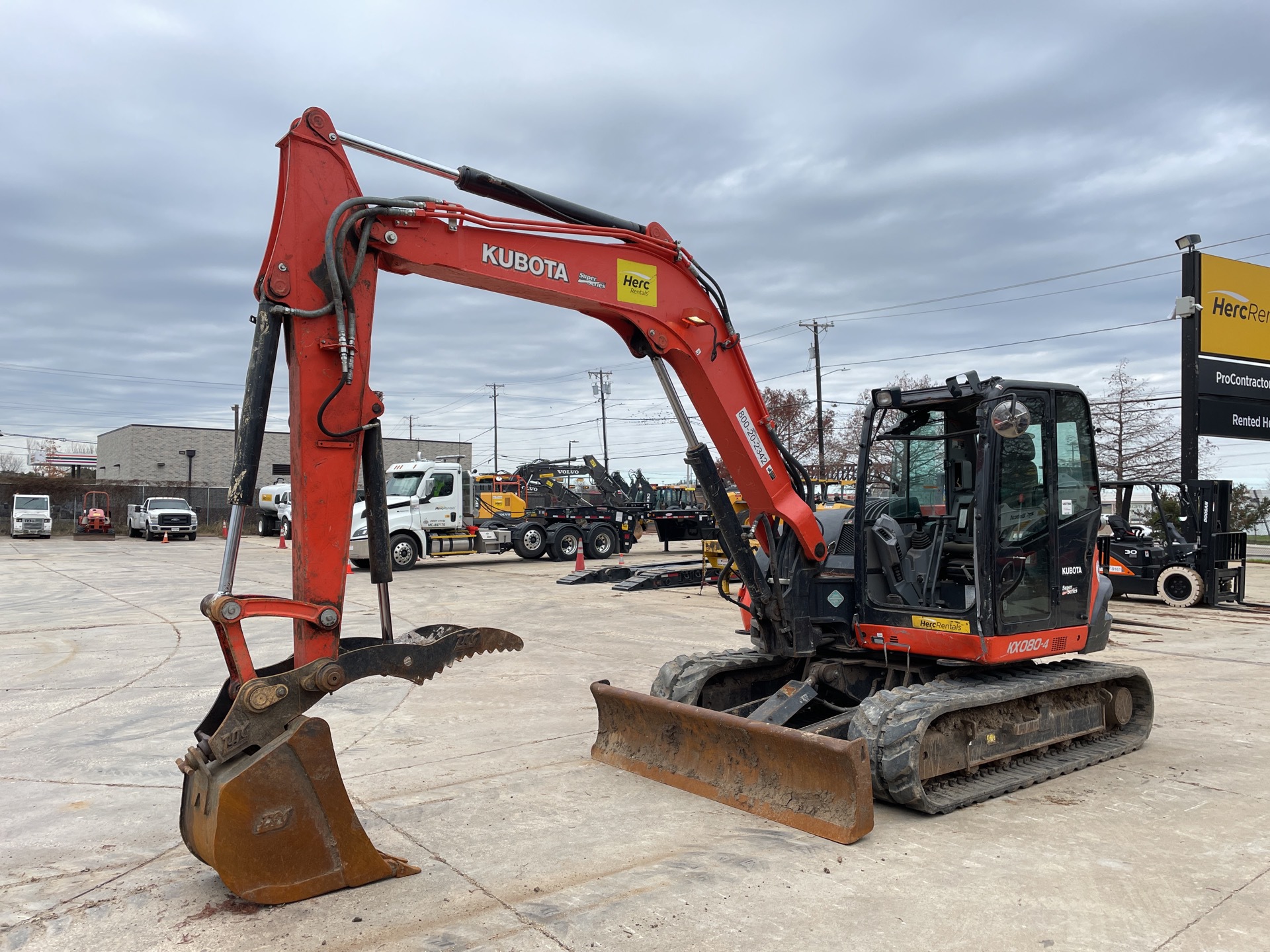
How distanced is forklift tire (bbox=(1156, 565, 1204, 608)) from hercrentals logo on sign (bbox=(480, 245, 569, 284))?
15.2 meters

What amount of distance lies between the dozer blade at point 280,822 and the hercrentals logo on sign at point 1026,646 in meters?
3.99

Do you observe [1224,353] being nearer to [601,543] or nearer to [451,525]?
[601,543]

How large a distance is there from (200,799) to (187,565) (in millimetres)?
22953

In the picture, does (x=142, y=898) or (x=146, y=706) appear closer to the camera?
(x=142, y=898)

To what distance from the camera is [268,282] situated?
169 inches

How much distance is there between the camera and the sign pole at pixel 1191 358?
18406 millimetres

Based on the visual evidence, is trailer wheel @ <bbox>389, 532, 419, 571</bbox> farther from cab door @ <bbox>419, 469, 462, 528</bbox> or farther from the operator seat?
the operator seat

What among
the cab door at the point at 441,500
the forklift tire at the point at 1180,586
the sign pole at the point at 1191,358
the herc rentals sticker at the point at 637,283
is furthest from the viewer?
the cab door at the point at 441,500

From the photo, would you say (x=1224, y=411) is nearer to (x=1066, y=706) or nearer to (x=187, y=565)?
(x=1066, y=706)

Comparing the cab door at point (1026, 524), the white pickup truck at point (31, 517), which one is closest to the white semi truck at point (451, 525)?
the cab door at point (1026, 524)

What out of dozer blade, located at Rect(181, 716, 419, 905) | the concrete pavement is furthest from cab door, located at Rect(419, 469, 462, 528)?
dozer blade, located at Rect(181, 716, 419, 905)

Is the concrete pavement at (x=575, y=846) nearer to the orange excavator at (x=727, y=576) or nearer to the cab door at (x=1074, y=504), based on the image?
the orange excavator at (x=727, y=576)

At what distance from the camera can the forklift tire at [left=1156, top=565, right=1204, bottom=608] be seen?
53.4 feet

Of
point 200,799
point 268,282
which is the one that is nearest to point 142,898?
point 200,799
